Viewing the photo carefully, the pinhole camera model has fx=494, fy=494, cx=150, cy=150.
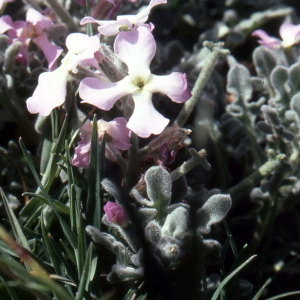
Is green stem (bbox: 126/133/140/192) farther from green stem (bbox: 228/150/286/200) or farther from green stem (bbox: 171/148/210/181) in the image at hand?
green stem (bbox: 228/150/286/200)

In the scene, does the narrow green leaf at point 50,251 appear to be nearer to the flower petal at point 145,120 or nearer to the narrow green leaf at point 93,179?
the narrow green leaf at point 93,179

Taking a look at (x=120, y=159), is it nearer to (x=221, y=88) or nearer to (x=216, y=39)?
(x=221, y=88)

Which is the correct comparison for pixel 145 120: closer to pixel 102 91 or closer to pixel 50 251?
pixel 102 91

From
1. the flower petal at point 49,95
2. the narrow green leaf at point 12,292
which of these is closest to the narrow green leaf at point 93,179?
the flower petal at point 49,95

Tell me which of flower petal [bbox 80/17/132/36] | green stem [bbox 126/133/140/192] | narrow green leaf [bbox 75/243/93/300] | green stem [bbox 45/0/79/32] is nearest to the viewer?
narrow green leaf [bbox 75/243/93/300]

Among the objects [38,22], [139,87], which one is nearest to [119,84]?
[139,87]

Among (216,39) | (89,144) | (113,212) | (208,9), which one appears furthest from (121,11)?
(113,212)

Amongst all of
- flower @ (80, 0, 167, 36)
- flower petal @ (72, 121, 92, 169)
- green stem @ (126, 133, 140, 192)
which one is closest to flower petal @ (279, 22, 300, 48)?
flower @ (80, 0, 167, 36)
